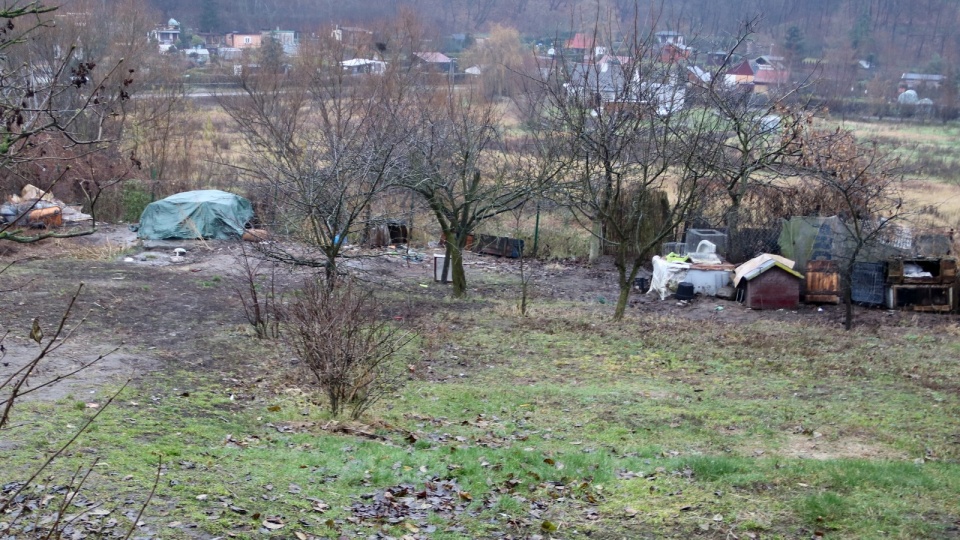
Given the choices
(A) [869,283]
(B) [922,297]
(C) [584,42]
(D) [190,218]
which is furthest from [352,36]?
(B) [922,297]

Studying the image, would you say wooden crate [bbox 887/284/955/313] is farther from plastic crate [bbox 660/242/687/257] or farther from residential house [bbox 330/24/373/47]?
residential house [bbox 330/24/373/47]

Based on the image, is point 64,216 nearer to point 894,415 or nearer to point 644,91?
point 644,91

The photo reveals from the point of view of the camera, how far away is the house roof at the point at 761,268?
54.2 feet

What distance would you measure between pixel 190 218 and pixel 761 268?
14.0 meters

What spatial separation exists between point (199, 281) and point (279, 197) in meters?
4.00

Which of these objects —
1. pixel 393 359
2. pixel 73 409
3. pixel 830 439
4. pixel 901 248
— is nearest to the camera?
pixel 73 409

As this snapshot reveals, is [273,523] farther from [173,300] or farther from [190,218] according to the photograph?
[190,218]

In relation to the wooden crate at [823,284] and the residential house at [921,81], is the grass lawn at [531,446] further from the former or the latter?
the residential house at [921,81]

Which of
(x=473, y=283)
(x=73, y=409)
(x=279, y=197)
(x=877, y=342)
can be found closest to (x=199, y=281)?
(x=279, y=197)

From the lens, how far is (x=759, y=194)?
20891 millimetres

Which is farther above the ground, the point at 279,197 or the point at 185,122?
the point at 185,122

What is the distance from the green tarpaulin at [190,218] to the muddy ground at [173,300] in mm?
470

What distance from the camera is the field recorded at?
5812 millimetres

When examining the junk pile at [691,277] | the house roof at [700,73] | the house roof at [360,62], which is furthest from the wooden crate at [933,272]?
the house roof at [360,62]
